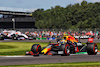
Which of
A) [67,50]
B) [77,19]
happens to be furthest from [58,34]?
[77,19]

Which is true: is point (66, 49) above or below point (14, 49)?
above

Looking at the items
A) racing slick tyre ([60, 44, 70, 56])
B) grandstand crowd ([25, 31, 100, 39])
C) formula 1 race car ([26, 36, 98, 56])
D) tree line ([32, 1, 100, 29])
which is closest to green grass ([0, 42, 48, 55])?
formula 1 race car ([26, 36, 98, 56])

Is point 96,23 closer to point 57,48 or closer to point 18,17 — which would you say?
point 18,17

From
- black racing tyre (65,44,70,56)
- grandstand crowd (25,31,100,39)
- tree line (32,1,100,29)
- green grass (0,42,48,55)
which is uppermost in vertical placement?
tree line (32,1,100,29)

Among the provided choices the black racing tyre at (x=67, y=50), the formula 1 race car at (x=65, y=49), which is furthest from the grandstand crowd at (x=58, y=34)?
the black racing tyre at (x=67, y=50)

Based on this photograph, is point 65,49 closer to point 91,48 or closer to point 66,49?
point 66,49

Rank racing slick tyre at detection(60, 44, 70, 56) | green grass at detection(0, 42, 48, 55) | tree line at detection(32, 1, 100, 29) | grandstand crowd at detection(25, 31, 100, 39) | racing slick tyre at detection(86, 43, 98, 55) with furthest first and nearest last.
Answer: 1. tree line at detection(32, 1, 100, 29)
2. grandstand crowd at detection(25, 31, 100, 39)
3. green grass at detection(0, 42, 48, 55)
4. racing slick tyre at detection(86, 43, 98, 55)
5. racing slick tyre at detection(60, 44, 70, 56)

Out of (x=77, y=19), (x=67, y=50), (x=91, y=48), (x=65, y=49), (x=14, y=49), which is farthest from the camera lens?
(x=77, y=19)

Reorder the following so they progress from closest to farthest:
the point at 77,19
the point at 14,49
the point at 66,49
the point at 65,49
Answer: the point at 65,49 → the point at 66,49 → the point at 14,49 → the point at 77,19

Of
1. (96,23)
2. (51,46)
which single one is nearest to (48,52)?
(51,46)

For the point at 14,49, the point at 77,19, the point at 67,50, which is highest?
the point at 77,19

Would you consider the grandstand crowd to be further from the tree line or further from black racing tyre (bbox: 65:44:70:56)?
the tree line

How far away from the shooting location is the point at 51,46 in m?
14.2

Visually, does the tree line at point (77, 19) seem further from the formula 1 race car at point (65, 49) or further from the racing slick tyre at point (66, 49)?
the racing slick tyre at point (66, 49)
